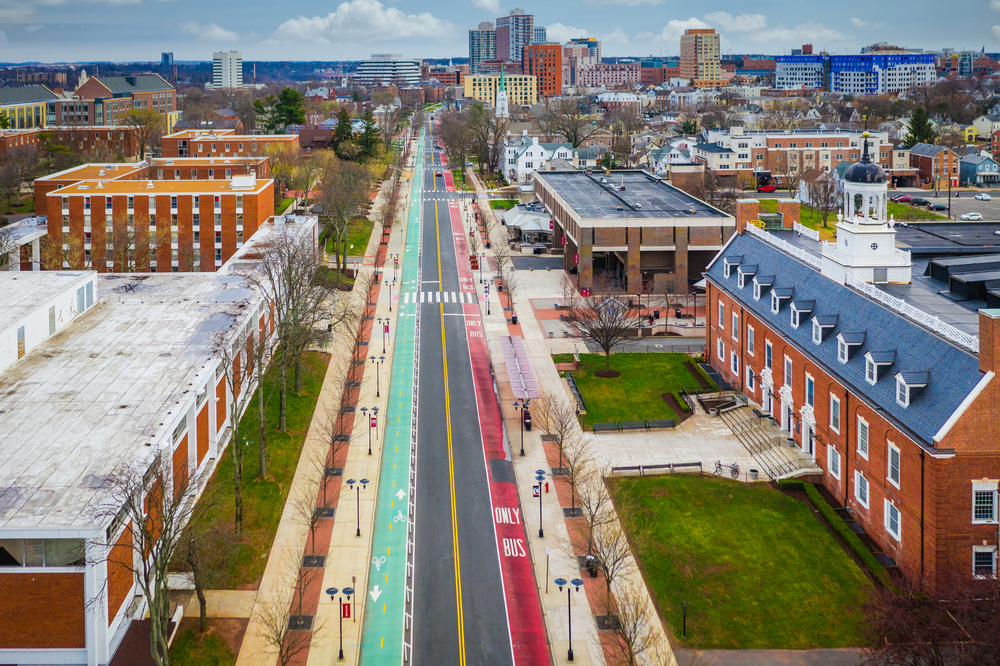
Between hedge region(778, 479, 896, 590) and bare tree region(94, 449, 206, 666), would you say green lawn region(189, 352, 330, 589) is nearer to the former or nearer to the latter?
bare tree region(94, 449, 206, 666)

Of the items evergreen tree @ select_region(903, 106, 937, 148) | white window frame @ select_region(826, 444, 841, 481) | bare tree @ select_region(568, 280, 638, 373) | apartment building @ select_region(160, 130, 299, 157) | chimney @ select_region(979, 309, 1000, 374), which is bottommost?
white window frame @ select_region(826, 444, 841, 481)

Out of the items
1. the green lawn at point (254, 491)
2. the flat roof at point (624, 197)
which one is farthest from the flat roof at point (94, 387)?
the flat roof at point (624, 197)

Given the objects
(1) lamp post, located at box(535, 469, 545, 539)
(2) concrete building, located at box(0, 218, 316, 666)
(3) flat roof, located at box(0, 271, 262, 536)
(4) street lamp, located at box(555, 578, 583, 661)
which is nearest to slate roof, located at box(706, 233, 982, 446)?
(4) street lamp, located at box(555, 578, 583, 661)

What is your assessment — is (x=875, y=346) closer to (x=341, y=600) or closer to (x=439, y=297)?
(x=341, y=600)

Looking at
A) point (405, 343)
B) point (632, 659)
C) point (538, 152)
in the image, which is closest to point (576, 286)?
point (405, 343)

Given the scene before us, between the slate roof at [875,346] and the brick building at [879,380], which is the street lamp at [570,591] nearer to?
the brick building at [879,380]

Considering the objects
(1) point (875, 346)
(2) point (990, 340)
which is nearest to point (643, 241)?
(1) point (875, 346)

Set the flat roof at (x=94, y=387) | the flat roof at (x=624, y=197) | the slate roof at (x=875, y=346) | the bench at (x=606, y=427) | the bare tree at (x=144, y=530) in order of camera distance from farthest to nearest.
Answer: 1. the flat roof at (x=624, y=197)
2. the bench at (x=606, y=427)
3. the slate roof at (x=875, y=346)
4. the flat roof at (x=94, y=387)
5. the bare tree at (x=144, y=530)
